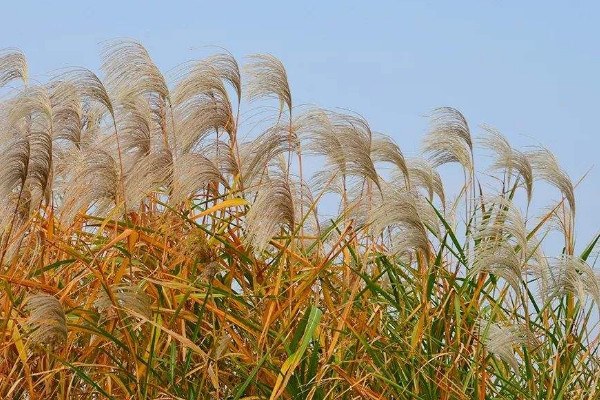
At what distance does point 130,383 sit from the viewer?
127 inches

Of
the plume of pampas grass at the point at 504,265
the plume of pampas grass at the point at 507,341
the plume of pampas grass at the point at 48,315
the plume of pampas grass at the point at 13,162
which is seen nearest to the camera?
the plume of pampas grass at the point at 48,315

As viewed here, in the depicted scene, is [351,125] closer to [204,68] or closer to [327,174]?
[327,174]

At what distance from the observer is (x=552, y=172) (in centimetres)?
384

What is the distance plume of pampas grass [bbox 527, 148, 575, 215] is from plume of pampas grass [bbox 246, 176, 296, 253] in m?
1.28

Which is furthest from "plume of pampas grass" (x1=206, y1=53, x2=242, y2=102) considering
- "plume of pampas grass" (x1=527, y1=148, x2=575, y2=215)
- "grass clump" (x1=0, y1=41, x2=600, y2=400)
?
"plume of pampas grass" (x1=527, y1=148, x2=575, y2=215)

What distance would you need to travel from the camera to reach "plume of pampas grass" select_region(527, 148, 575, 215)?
3.78 meters

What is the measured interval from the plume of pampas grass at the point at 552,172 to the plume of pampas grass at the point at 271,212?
4.19ft

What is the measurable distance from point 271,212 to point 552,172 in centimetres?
137

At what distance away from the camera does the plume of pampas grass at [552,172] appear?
3781 mm

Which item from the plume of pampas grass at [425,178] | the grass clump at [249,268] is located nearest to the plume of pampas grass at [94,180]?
the grass clump at [249,268]

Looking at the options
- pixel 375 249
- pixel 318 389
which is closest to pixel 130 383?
pixel 318 389

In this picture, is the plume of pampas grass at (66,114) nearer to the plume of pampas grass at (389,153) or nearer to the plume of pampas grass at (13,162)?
the plume of pampas grass at (13,162)

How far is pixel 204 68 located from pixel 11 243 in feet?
2.92

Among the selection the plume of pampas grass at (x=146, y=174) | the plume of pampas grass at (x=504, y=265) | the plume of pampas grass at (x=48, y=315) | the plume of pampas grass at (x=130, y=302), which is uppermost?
the plume of pampas grass at (x=504, y=265)
